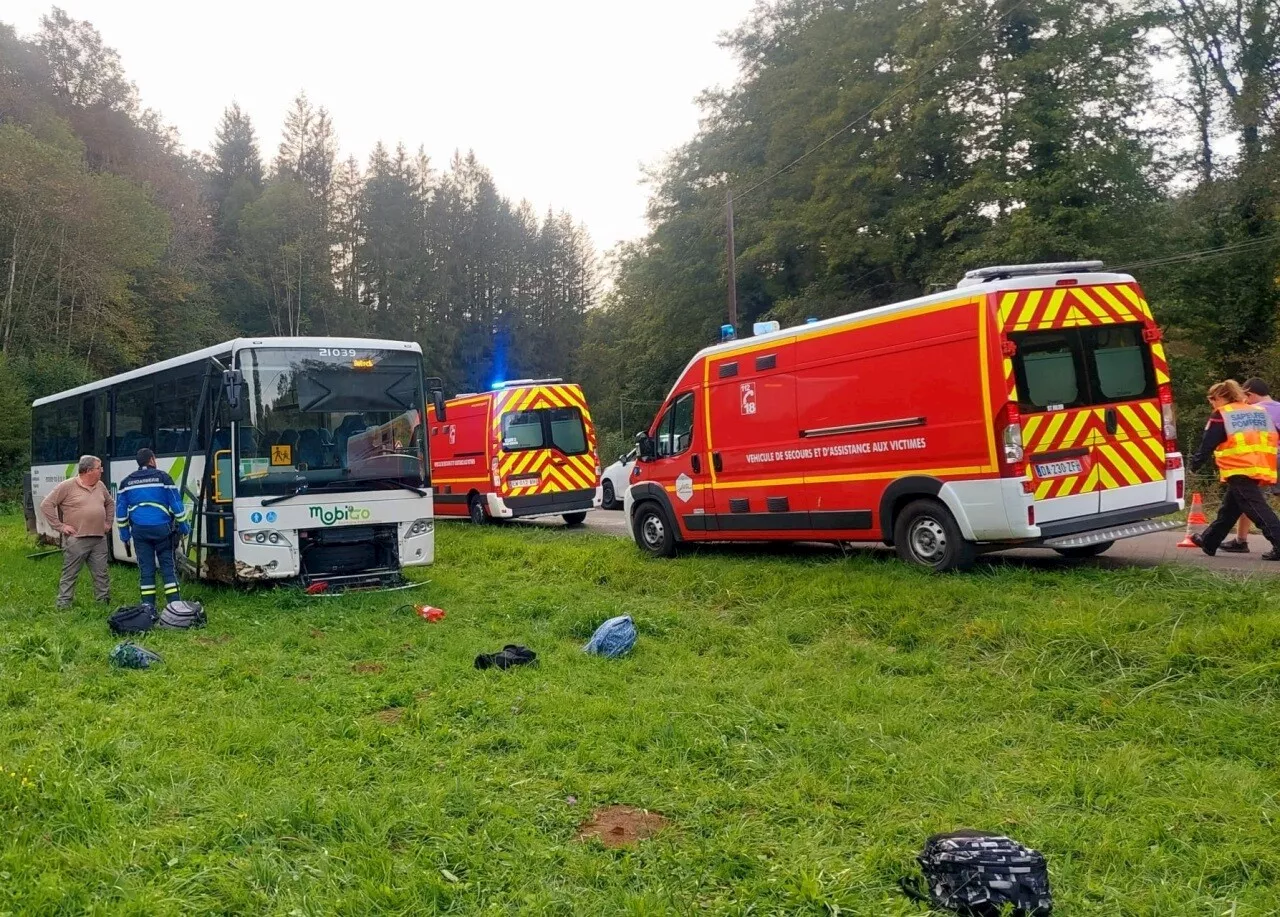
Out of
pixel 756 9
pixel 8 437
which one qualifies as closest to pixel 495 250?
pixel 756 9

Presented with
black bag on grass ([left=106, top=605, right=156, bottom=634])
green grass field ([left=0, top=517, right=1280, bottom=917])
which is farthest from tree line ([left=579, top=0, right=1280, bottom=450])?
black bag on grass ([left=106, top=605, right=156, bottom=634])

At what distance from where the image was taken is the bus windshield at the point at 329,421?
9969mm

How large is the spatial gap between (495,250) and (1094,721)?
63.6m

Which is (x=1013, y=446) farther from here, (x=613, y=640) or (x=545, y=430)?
(x=545, y=430)

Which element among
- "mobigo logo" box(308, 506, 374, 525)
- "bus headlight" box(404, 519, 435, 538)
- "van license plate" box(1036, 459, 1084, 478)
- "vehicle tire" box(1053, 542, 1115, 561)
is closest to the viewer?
"van license plate" box(1036, 459, 1084, 478)

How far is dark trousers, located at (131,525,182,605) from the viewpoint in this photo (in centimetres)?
897

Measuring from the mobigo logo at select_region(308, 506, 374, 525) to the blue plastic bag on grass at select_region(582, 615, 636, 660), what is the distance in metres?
4.18

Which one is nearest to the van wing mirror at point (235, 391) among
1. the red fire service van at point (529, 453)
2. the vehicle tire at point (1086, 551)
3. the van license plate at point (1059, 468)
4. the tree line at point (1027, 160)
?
the red fire service van at point (529, 453)

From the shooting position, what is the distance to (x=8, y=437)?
30359mm

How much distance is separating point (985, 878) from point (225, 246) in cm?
6175

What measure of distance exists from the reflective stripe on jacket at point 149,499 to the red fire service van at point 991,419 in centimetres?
621

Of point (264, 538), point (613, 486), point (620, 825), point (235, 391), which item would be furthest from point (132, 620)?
point (613, 486)

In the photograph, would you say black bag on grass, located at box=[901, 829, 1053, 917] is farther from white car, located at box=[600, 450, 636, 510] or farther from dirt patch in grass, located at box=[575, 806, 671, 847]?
white car, located at box=[600, 450, 636, 510]

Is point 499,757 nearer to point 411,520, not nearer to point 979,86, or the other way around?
point 411,520
